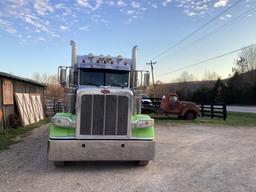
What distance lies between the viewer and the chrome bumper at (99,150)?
711 centimetres

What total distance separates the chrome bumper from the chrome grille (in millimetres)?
244

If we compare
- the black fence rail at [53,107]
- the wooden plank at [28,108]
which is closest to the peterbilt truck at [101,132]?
the wooden plank at [28,108]

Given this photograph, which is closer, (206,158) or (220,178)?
(220,178)

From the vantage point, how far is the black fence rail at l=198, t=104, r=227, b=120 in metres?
23.9

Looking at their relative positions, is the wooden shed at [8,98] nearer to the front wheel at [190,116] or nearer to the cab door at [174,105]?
the cab door at [174,105]

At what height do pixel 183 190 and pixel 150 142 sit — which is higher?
pixel 150 142

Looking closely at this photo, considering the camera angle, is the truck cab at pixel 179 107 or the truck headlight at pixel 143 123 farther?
the truck cab at pixel 179 107

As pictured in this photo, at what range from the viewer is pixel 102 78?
9273 millimetres

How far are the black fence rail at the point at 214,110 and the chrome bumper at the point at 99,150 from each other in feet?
57.8

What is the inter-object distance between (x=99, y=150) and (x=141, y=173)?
1.03 metres

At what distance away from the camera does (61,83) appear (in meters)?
8.86

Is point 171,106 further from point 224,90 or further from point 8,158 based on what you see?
point 224,90

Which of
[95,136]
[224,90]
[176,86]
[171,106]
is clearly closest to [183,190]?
[95,136]

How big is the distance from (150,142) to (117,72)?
2.77m
